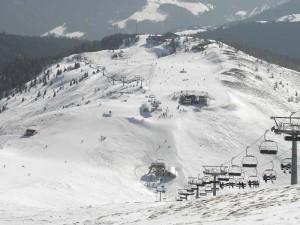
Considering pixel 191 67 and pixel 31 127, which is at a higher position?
pixel 191 67

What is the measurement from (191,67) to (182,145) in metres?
96.5

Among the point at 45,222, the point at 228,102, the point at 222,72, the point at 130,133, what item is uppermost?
the point at 222,72

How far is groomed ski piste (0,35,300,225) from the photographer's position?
26406 mm

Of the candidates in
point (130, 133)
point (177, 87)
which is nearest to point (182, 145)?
point (130, 133)

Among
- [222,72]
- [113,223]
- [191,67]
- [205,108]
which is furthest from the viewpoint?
[191,67]

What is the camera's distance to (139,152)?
98.2 meters

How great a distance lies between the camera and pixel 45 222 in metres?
32.6

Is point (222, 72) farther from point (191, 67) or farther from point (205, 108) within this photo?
point (205, 108)

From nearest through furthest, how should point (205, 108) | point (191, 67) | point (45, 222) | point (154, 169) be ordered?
point (45, 222) → point (154, 169) → point (205, 108) → point (191, 67)

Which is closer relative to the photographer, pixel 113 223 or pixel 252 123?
pixel 113 223

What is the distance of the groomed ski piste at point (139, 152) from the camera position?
26406mm

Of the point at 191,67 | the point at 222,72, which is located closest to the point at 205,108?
the point at 222,72

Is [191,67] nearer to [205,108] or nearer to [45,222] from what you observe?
[205,108]

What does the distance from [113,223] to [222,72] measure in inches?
6080
